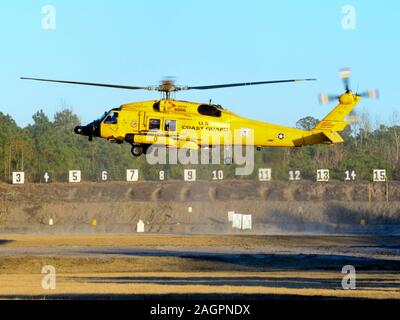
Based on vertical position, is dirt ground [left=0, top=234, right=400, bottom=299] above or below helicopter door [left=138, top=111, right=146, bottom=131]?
below

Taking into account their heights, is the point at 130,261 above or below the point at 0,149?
below

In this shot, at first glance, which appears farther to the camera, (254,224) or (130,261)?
(254,224)

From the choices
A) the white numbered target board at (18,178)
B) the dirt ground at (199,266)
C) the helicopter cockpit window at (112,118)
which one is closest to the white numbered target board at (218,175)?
the white numbered target board at (18,178)

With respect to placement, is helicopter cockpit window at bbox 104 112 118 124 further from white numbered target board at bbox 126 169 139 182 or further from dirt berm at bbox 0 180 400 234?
white numbered target board at bbox 126 169 139 182

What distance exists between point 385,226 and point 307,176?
44.3 metres

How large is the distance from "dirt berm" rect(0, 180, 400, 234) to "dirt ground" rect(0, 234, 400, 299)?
21.8 metres

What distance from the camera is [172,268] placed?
57.0 metres

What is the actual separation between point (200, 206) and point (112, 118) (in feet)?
203

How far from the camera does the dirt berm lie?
106 m

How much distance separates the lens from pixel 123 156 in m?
190

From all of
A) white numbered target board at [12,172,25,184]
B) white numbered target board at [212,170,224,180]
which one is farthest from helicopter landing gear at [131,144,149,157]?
white numbered target board at [212,170,224,180]
